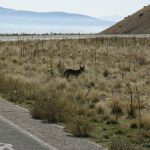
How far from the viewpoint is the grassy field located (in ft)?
32.3

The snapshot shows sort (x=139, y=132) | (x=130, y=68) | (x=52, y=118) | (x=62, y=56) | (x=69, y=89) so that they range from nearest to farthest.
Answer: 1. (x=139, y=132)
2. (x=52, y=118)
3. (x=69, y=89)
4. (x=130, y=68)
5. (x=62, y=56)

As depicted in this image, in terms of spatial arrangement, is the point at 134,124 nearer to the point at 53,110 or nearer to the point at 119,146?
the point at 53,110

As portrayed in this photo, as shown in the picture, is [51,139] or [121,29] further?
[121,29]

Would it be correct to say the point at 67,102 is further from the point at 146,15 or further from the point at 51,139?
the point at 146,15

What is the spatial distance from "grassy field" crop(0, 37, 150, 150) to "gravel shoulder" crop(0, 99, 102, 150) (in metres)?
0.25

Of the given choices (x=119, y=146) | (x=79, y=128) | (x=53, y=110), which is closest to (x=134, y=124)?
(x=79, y=128)

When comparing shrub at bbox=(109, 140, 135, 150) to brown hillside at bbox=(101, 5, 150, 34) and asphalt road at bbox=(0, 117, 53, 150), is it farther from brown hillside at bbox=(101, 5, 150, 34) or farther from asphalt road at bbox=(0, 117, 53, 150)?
brown hillside at bbox=(101, 5, 150, 34)

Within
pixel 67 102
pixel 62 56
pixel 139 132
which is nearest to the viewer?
pixel 139 132

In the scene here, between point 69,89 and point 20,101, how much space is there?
3.00 metres

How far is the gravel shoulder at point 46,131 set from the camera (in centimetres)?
834

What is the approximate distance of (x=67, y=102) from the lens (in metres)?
12.2

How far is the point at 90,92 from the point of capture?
52.1ft

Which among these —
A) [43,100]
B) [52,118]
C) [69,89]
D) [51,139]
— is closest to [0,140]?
[51,139]

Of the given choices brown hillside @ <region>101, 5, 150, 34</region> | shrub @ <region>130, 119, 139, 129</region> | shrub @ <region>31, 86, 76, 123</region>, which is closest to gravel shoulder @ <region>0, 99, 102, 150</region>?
shrub @ <region>31, 86, 76, 123</region>
